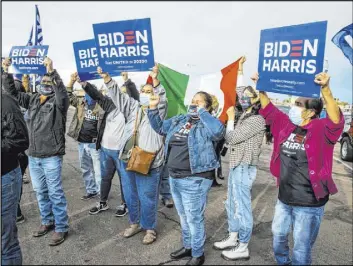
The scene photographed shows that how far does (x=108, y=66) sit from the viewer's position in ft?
→ 13.2

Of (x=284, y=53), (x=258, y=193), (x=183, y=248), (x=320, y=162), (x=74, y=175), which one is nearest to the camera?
(x=320, y=162)

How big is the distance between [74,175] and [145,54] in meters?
3.74

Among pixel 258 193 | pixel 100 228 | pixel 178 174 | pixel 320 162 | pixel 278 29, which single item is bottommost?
pixel 258 193

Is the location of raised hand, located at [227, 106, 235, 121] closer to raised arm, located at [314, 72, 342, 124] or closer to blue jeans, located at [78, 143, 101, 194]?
raised arm, located at [314, 72, 342, 124]

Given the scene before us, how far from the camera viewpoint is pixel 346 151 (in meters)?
10.7

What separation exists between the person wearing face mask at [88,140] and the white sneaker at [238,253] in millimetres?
2593

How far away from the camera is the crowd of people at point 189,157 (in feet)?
8.82

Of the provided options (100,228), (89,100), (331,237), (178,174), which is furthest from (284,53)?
(89,100)

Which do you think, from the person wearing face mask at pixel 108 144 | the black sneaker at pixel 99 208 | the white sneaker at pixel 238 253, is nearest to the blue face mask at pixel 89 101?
the person wearing face mask at pixel 108 144

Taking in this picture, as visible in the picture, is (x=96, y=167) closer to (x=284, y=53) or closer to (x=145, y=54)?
(x=145, y=54)

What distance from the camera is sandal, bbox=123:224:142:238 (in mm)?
3848

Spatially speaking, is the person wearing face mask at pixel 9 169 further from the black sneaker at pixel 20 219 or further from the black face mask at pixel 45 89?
the black sneaker at pixel 20 219

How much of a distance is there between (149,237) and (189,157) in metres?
1.25

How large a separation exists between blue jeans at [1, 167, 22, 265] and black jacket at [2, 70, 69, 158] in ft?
2.94
